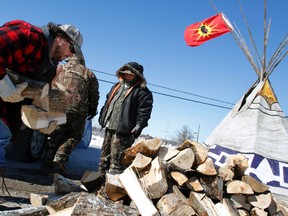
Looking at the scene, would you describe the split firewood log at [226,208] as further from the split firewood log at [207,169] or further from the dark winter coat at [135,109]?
the dark winter coat at [135,109]

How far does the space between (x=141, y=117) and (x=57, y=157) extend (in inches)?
45.4

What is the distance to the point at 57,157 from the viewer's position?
3959 millimetres

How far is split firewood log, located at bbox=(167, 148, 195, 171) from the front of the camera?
2.79 metres

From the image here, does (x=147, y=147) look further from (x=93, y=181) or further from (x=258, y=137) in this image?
(x=258, y=137)

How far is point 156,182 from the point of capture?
8.52 ft

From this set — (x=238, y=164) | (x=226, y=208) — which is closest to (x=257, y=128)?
(x=238, y=164)

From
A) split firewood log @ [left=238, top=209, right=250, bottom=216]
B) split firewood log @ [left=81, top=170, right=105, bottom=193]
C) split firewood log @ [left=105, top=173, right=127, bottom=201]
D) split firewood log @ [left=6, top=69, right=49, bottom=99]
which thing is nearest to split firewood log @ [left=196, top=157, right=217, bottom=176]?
split firewood log @ [left=238, top=209, right=250, bottom=216]

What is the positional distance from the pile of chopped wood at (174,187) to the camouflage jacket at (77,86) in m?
1.31

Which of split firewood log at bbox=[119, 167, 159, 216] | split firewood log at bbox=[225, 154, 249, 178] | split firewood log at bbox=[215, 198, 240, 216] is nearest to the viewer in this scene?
split firewood log at bbox=[119, 167, 159, 216]

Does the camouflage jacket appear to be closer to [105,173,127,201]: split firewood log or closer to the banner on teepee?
[105,173,127,201]: split firewood log

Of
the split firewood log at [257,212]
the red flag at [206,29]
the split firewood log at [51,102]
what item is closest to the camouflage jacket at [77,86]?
the split firewood log at [51,102]

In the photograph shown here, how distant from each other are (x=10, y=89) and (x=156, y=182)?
1.29 metres

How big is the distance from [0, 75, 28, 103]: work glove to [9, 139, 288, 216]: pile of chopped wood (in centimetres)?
80

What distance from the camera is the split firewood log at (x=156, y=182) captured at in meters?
2.61
